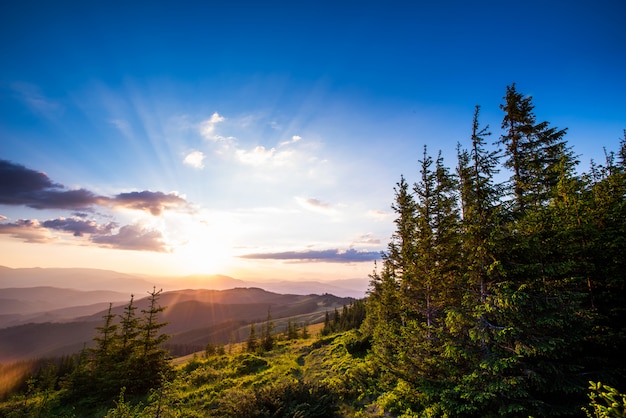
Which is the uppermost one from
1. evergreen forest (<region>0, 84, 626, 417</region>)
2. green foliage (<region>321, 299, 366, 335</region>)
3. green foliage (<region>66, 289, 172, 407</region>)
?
evergreen forest (<region>0, 84, 626, 417</region>)

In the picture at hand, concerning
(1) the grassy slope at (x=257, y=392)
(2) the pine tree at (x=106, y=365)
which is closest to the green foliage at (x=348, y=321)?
(1) the grassy slope at (x=257, y=392)

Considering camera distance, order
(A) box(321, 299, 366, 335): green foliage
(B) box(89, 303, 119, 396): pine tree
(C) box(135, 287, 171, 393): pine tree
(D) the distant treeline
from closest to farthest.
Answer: (D) the distant treeline < (B) box(89, 303, 119, 396): pine tree < (C) box(135, 287, 171, 393): pine tree < (A) box(321, 299, 366, 335): green foliage

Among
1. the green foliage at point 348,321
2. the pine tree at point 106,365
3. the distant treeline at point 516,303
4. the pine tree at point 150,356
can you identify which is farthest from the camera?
the green foliage at point 348,321

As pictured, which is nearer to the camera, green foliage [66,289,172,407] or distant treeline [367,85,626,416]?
distant treeline [367,85,626,416]

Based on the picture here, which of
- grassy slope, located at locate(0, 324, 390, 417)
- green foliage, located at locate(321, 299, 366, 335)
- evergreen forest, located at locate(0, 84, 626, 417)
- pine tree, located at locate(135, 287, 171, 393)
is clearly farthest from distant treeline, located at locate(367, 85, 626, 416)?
green foliage, located at locate(321, 299, 366, 335)

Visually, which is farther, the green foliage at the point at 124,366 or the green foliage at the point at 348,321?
the green foliage at the point at 348,321

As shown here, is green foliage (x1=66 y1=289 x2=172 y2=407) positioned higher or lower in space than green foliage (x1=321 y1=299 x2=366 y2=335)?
higher

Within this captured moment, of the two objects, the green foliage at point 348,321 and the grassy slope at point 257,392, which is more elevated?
the grassy slope at point 257,392

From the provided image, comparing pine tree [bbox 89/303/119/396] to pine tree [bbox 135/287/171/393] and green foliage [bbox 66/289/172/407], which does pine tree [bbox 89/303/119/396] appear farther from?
pine tree [bbox 135/287/171/393]

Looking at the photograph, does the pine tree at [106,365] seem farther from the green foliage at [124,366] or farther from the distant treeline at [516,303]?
the distant treeline at [516,303]

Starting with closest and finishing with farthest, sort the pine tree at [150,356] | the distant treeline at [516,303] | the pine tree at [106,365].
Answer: the distant treeline at [516,303], the pine tree at [106,365], the pine tree at [150,356]

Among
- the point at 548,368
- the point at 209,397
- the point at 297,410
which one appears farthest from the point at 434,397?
the point at 209,397

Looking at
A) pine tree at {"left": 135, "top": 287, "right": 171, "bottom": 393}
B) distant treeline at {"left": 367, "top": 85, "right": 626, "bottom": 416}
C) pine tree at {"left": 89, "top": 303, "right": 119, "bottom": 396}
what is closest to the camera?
distant treeline at {"left": 367, "top": 85, "right": 626, "bottom": 416}

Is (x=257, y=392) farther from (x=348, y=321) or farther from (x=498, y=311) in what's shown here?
(x=348, y=321)
